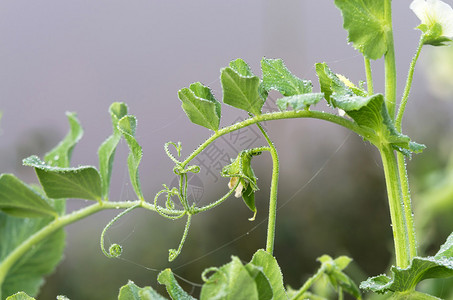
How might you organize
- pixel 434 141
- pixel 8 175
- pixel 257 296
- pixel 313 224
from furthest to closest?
pixel 313 224
pixel 434 141
pixel 8 175
pixel 257 296

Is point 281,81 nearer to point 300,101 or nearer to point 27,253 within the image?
point 300,101

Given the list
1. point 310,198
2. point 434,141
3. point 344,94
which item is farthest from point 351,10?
point 310,198

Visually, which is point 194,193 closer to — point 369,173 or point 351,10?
point 351,10

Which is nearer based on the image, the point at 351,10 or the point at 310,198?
the point at 351,10

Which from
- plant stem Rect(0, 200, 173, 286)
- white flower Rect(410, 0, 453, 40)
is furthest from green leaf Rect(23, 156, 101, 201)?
white flower Rect(410, 0, 453, 40)

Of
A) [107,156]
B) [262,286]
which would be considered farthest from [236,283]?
[107,156]

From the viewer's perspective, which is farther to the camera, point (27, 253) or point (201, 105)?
point (27, 253)

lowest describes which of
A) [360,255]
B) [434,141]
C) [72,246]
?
[360,255]
